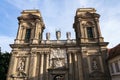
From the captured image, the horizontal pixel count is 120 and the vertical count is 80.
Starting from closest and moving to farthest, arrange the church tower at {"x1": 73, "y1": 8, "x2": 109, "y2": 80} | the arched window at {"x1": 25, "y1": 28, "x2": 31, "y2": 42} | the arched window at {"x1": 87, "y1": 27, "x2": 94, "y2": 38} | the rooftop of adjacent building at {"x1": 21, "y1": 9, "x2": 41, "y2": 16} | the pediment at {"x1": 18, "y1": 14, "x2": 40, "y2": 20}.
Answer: the church tower at {"x1": 73, "y1": 8, "x2": 109, "y2": 80} → the arched window at {"x1": 25, "y1": 28, "x2": 31, "y2": 42} → the arched window at {"x1": 87, "y1": 27, "x2": 94, "y2": 38} → the pediment at {"x1": 18, "y1": 14, "x2": 40, "y2": 20} → the rooftop of adjacent building at {"x1": 21, "y1": 9, "x2": 41, "y2": 16}

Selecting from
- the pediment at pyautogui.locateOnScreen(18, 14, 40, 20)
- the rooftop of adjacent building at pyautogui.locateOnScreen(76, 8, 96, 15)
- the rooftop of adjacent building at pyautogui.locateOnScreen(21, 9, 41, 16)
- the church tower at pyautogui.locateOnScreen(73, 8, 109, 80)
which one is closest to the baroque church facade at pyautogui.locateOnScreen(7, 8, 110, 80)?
the church tower at pyautogui.locateOnScreen(73, 8, 109, 80)

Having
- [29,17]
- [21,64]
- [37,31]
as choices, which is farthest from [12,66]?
[29,17]

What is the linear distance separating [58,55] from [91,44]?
6.01 meters

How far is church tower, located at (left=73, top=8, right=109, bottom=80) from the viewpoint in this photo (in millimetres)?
21234

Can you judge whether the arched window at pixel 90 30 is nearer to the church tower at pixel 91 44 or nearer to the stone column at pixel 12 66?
the church tower at pixel 91 44

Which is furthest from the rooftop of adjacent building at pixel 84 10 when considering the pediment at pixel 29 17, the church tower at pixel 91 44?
the pediment at pixel 29 17

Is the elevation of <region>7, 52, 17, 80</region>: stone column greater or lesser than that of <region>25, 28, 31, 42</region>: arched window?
lesser

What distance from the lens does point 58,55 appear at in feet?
75.0

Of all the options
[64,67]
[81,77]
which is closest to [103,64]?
[81,77]

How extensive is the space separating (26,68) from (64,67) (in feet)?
20.1

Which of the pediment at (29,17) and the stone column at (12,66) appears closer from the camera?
the stone column at (12,66)

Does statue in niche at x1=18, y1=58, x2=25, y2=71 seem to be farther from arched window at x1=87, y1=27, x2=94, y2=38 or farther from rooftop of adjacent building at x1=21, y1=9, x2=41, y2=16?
arched window at x1=87, y1=27, x2=94, y2=38

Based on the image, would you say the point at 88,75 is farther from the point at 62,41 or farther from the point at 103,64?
the point at 62,41

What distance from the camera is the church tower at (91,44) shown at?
21234 mm
